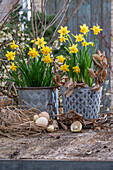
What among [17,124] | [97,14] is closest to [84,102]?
[17,124]

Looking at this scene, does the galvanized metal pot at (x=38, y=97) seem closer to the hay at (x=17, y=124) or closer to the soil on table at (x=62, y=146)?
the hay at (x=17, y=124)

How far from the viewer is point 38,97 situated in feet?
3.94

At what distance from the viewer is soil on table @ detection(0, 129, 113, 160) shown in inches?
26.5

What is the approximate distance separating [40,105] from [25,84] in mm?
181

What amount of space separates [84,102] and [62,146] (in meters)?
0.37

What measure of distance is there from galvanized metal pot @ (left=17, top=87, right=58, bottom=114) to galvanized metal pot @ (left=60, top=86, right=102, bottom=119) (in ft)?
0.34

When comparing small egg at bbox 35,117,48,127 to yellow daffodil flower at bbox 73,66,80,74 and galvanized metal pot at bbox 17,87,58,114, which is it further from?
yellow daffodil flower at bbox 73,66,80,74

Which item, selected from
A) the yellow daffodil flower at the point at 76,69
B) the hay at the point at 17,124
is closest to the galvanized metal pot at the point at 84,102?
the yellow daffodil flower at the point at 76,69

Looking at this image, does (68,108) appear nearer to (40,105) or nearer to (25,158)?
(40,105)

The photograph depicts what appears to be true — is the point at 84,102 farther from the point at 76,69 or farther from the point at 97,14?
the point at 97,14

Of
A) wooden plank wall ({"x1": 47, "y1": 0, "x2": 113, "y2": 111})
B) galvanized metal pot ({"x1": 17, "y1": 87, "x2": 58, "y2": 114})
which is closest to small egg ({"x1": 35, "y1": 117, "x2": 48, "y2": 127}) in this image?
galvanized metal pot ({"x1": 17, "y1": 87, "x2": 58, "y2": 114})

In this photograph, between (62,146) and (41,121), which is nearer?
(62,146)

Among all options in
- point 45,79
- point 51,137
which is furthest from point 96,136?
point 45,79

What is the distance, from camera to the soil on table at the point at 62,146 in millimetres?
673
